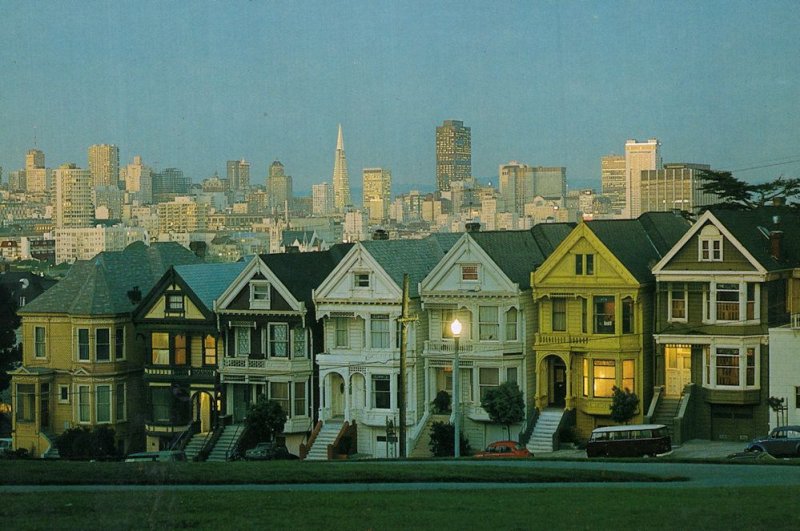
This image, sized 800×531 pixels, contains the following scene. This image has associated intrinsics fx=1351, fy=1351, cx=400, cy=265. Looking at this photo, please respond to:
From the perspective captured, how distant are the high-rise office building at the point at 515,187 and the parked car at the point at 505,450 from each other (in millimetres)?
83813

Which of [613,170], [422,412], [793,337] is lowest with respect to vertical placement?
[422,412]

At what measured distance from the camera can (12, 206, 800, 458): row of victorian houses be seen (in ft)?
141

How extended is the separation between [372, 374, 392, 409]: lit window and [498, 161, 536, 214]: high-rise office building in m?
79.4

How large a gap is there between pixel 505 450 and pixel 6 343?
25848 mm

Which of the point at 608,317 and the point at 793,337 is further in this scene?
the point at 608,317

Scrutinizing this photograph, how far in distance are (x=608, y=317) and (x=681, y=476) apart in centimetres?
1688

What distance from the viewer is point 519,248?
1896 inches

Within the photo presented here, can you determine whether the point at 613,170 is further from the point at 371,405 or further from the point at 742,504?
the point at 742,504

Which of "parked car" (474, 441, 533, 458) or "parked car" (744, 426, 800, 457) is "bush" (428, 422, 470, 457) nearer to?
"parked car" (474, 441, 533, 458)

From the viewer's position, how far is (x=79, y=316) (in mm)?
50875

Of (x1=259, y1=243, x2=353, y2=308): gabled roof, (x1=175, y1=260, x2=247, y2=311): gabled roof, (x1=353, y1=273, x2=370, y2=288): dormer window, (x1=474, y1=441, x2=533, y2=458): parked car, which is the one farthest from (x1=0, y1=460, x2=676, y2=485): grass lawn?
(x1=175, y1=260, x2=247, y2=311): gabled roof

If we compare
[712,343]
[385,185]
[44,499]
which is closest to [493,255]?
[712,343]

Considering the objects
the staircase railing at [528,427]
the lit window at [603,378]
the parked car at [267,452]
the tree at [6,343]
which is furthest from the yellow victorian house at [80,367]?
the lit window at [603,378]

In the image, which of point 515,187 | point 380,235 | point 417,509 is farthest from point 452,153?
point 417,509
